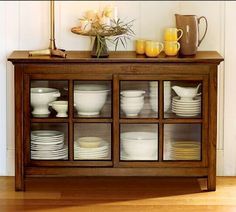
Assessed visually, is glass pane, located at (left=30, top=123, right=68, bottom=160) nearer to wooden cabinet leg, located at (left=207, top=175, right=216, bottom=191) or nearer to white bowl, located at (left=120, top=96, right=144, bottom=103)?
white bowl, located at (left=120, top=96, right=144, bottom=103)

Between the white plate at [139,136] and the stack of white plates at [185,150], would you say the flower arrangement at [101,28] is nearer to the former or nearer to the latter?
the white plate at [139,136]

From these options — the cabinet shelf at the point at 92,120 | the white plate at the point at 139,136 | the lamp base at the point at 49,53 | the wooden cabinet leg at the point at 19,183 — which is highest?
the lamp base at the point at 49,53

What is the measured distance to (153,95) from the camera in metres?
4.39

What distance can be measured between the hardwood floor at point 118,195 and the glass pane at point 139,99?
441 mm

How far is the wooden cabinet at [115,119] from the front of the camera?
4.33m

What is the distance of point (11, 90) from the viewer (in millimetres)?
4695

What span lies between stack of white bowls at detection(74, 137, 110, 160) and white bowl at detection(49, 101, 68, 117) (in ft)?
0.60

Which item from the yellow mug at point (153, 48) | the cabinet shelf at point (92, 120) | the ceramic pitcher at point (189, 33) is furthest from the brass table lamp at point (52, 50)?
the ceramic pitcher at point (189, 33)

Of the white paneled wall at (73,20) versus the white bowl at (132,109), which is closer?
the white bowl at (132,109)

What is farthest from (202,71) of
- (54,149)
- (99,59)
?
(54,149)

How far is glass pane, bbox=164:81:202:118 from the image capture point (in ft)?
14.3

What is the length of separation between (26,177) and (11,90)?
1.79 ft

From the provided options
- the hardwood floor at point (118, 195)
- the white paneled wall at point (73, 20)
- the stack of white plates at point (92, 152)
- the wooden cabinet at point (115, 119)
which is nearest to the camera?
the hardwood floor at point (118, 195)

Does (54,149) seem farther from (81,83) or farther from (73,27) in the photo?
(73,27)
